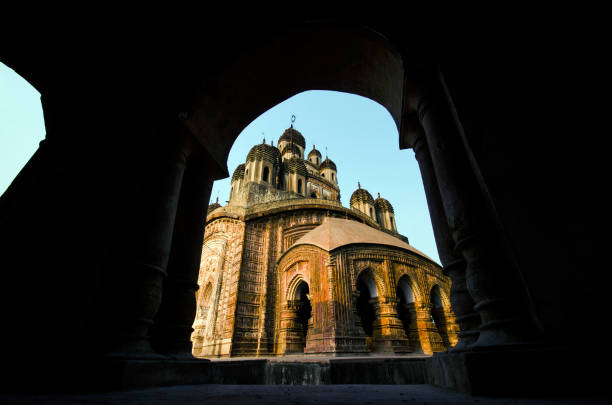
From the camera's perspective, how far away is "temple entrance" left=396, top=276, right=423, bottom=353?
12.0 meters

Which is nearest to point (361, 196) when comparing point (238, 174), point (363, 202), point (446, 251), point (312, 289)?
point (363, 202)

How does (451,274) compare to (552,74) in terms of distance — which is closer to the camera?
(552,74)

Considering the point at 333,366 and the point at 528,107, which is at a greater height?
the point at 528,107

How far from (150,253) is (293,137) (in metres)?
36.8

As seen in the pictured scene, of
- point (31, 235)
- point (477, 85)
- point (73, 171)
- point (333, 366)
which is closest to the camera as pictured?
point (31, 235)

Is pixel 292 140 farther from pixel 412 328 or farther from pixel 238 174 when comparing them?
pixel 412 328

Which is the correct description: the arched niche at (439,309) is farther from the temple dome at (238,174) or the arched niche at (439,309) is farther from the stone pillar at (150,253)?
the temple dome at (238,174)

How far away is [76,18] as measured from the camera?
2.69 metres

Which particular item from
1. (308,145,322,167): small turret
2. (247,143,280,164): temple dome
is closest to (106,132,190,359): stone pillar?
(247,143,280,164): temple dome

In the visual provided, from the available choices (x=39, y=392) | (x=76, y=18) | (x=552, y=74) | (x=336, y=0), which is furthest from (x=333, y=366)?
(x=76, y=18)

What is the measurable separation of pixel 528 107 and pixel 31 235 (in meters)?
3.87

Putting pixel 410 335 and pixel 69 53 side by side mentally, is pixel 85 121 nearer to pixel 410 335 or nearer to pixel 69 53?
pixel 69 53

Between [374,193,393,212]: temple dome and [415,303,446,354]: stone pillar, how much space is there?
2288 cm

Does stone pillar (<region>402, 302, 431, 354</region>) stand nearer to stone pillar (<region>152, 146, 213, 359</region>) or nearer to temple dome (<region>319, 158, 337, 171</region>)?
stone pillar (<region>152, 146, 213, 359</region>)
